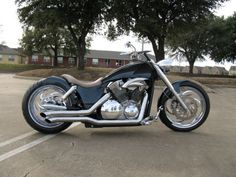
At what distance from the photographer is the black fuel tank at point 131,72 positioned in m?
6.25

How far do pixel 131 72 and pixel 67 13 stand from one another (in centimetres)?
2229

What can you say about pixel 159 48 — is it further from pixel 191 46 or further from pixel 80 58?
pixel 191 46

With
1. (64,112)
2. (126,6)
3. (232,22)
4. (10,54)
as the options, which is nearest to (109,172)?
(64,112)

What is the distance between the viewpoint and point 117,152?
507cm

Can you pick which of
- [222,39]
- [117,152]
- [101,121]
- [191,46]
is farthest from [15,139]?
[191,46]

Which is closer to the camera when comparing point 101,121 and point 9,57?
point 101,121

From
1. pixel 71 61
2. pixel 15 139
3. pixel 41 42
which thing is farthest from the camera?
pixel 71 61

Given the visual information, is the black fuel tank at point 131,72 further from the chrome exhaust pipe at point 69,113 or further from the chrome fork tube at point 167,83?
the chrome exhaust pipe at point 69,113

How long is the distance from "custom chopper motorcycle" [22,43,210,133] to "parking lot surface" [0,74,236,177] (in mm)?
243

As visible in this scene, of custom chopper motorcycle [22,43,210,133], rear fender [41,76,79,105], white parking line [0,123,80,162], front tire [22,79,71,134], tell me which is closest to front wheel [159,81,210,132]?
custom chopper motorcycle [22,43,210,133]

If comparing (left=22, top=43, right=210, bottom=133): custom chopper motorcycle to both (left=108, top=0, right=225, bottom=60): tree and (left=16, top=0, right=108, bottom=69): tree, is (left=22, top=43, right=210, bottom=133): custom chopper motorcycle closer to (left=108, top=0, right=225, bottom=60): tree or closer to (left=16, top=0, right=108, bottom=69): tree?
(left=108, top=0, right=225, bottom=60): tree

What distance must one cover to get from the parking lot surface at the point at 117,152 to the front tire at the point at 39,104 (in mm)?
147

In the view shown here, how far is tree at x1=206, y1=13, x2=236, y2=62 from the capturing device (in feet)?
162

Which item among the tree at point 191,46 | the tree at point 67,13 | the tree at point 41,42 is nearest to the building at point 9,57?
the tree at point 41,42
